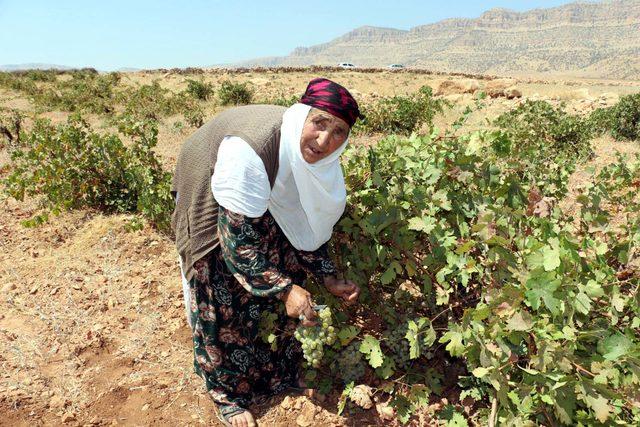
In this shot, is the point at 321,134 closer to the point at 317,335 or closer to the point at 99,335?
the point at 317,335

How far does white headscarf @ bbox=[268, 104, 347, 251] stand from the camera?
1.91m

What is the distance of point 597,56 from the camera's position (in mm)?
99188

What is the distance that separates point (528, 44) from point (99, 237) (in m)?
145

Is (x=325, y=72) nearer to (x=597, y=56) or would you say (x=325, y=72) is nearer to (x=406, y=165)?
(x=406, y=165)

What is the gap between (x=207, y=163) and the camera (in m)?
Result: 2.04

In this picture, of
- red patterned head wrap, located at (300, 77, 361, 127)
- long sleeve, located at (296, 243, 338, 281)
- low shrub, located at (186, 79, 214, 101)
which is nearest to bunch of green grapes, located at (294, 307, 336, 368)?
long sleeve, located at (296, 243, 338, 281)

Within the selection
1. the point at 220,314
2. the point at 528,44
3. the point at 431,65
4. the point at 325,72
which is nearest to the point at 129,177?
the point at 220,314

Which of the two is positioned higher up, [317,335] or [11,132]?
[317,335]

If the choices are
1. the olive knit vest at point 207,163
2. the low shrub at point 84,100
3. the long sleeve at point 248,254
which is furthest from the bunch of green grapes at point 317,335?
the low shrub at point 84,100

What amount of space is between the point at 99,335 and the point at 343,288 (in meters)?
1.78

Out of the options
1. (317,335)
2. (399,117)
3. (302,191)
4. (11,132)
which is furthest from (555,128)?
(11,132)

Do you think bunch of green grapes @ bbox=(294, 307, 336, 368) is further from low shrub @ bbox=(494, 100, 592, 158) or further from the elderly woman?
low shrub @ bbox=(494, 100, 592, 158)

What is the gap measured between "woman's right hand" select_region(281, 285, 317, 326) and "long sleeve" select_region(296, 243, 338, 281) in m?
0.35

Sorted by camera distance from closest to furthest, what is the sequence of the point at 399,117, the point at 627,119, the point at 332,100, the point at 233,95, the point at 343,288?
1. the point at 332,100
2. the point at 343,288
3. the point at 627,119
4. the point at 399,117
5. the point at 233,95
